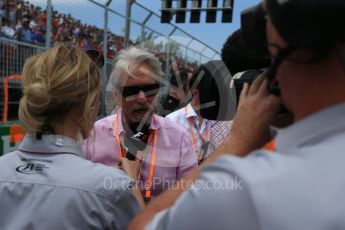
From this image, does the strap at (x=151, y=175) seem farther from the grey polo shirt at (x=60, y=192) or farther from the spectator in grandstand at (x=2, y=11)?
the spectator in grandstand at (x=2, y=11)

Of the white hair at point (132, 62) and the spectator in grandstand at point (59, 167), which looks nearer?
the spectator in grandstand at point (59, 167)

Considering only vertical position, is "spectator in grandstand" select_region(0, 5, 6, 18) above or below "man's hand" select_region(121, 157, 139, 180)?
above

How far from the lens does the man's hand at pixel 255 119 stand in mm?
1019

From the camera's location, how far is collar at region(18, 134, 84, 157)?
1453mm

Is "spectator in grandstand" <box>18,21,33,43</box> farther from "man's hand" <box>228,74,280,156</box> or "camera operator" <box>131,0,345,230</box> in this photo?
"camera operator" <box>131,0,345,230</box>

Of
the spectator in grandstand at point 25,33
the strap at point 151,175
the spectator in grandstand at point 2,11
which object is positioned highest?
the spectator in grandstand at point 2,11

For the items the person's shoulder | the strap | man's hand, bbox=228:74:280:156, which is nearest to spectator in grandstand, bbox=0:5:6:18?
the strap

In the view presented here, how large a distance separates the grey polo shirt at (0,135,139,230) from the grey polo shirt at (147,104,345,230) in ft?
1.89

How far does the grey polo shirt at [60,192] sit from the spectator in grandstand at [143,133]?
0.82 metres

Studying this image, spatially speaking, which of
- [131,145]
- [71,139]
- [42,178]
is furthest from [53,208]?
[131,145]

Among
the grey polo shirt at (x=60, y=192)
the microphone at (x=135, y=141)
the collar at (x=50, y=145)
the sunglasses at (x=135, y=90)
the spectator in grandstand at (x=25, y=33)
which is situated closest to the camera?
the grey polo shirt at (x=60, y=192)

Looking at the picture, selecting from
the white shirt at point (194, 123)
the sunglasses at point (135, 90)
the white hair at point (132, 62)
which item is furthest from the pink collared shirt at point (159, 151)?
the white shirt at point (194, 123)

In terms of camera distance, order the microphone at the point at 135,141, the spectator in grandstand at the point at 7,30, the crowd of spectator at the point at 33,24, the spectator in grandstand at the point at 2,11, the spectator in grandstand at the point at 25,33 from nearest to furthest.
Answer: the microphone at the point at 135,141 < the spectator in grandstand at the point at 7,30 < the spectator in grandstand at the point at 2,11 < the crowd of spectator at the point at 33,24 < the spectator in grandstand at the point at 25,33

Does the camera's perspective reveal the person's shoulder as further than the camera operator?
Yes
